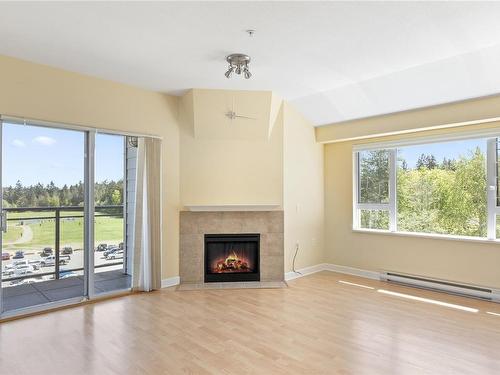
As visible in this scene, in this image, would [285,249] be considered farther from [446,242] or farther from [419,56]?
[419,56]

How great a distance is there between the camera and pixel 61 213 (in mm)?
3898

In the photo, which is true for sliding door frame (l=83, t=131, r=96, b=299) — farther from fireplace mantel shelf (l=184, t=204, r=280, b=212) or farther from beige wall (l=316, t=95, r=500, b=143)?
beige wall (l=316, t=95, r=500, b=143)

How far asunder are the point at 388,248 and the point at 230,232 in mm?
2438

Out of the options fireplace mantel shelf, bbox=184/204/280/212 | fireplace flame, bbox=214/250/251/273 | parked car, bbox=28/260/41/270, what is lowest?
fireplace flame, bbox=214/250/251/273

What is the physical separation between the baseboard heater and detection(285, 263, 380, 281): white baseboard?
19 centimetres

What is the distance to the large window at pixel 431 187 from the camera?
163 inches

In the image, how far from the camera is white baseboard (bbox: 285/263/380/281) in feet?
16.7

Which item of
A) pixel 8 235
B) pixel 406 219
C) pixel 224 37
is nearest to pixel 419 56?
pixel 224 37

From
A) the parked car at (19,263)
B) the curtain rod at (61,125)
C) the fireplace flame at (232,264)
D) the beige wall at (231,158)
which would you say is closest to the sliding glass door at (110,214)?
the curtain rod at (61,125)

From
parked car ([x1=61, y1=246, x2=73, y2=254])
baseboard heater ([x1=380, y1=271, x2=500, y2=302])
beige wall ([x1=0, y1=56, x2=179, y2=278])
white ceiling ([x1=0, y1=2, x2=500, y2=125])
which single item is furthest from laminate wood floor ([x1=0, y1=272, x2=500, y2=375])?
white ceiling ([x1=0, y1=2, x2=500, y2=125])

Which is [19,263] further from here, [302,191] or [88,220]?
[302,191]

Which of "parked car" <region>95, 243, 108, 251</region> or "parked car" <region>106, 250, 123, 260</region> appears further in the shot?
"parked car" <region>106, 250, 123, 260</region>

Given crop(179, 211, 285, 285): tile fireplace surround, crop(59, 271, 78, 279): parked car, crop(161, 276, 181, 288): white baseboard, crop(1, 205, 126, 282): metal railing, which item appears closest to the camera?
crop(1, 205, 126, 282): metal railing

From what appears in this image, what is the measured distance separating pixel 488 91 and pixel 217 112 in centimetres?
330
